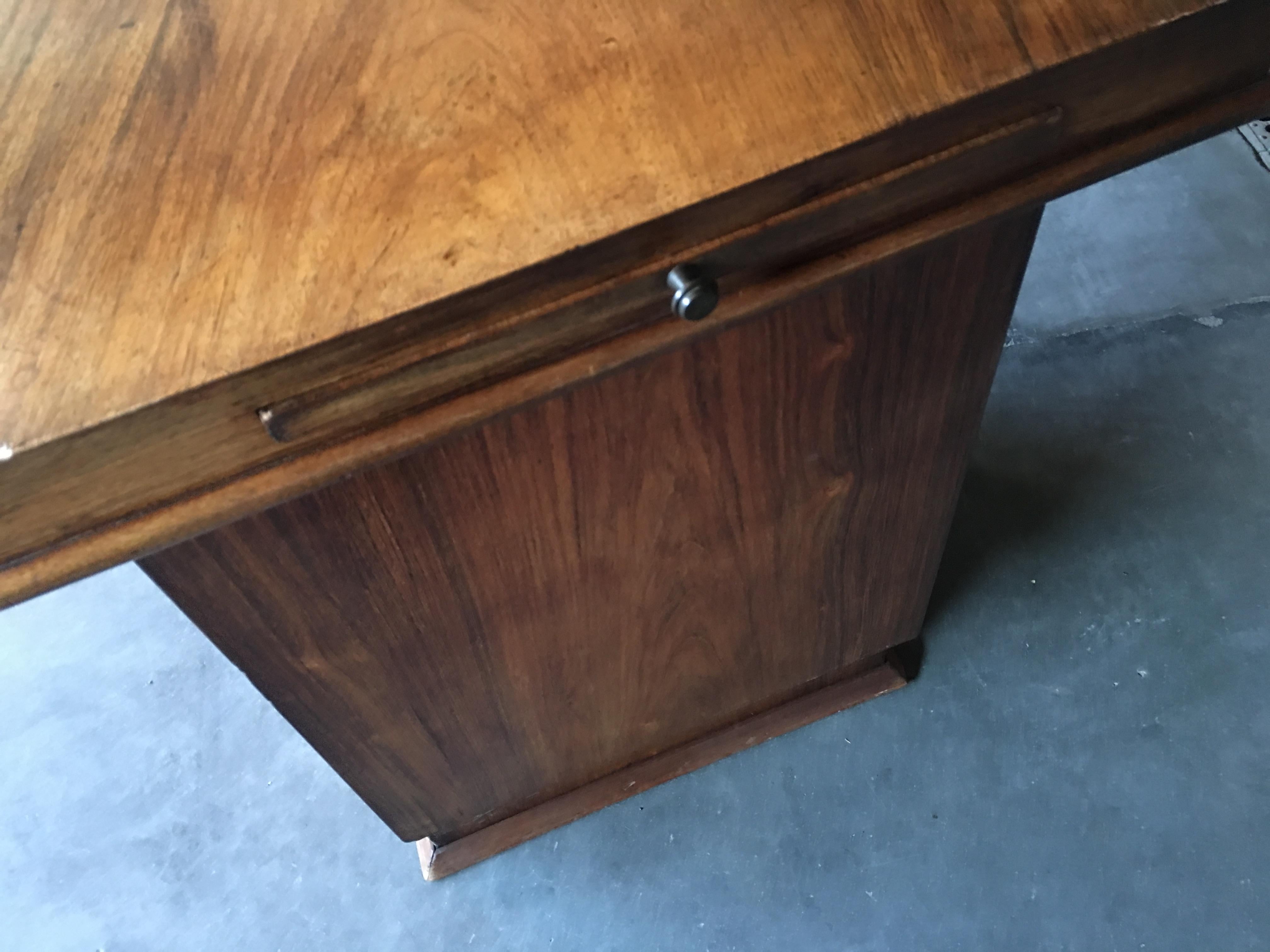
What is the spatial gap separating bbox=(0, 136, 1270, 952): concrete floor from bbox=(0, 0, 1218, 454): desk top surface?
2.46ft

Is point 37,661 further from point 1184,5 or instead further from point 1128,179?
point 1128,179

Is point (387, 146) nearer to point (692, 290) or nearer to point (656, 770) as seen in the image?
point (692, 290)

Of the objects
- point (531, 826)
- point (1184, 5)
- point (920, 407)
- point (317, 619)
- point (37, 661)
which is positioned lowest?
point (531, 826)

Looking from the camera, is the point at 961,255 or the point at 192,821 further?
the point at 192,821

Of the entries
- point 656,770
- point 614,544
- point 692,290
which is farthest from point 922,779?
point 692,290

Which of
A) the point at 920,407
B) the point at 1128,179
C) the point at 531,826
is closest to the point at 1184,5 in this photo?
the point at 920,407

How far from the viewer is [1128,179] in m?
1.32

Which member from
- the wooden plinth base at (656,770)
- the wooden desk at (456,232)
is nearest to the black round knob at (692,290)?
the wooden desk at (456,232)

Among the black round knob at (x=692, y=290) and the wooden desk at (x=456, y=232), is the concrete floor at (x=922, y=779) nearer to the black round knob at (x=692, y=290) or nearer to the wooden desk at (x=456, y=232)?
the wooden desk at (x=456, y=232)

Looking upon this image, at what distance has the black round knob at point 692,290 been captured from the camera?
0.38 meters

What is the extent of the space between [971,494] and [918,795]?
1.18 ft

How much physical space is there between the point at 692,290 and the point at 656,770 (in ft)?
2.29

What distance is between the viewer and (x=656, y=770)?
3.18 ft

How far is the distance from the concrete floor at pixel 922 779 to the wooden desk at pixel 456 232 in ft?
1.72
